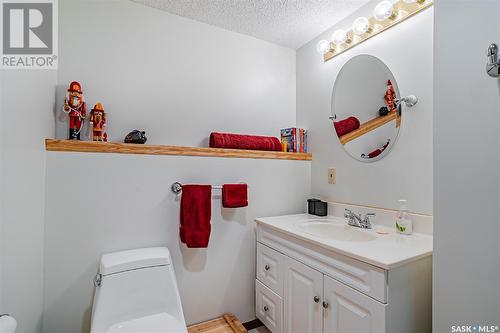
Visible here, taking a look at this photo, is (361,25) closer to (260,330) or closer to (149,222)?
(149,222)

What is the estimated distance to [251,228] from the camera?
1.78 meters

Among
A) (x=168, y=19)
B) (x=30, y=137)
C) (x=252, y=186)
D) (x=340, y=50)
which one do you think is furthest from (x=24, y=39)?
(x=340, y=50)

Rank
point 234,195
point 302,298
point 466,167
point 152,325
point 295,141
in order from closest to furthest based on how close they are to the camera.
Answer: point 466,167 < point 152,325 < point 302,298 < point 234,195 < point 295,141

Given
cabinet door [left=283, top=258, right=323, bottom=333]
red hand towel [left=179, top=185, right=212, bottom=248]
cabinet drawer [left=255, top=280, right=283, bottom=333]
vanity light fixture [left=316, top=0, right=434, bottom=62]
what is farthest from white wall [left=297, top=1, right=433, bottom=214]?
red hand towel [left=179, top=185, right=212, bottom=248]

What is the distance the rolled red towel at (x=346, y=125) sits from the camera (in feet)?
5.45

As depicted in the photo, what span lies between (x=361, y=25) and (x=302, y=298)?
1.70 m

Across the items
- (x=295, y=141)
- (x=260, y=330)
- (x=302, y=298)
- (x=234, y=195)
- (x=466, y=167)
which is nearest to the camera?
(x=466, y=167)

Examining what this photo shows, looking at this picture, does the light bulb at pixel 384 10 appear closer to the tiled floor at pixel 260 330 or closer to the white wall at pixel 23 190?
the white wall at pixel 23 190

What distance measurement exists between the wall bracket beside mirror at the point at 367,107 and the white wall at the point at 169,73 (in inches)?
21.8

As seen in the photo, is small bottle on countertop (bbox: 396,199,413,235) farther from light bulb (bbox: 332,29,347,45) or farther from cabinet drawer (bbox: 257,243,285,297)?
light bulb (bbox: 332,29,347,45)

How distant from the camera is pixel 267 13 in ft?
5.57

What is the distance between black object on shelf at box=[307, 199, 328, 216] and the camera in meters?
1.82

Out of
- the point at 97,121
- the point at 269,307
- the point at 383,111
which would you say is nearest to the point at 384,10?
the point at 383,111

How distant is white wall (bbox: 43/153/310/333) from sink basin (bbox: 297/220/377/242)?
33 cm
